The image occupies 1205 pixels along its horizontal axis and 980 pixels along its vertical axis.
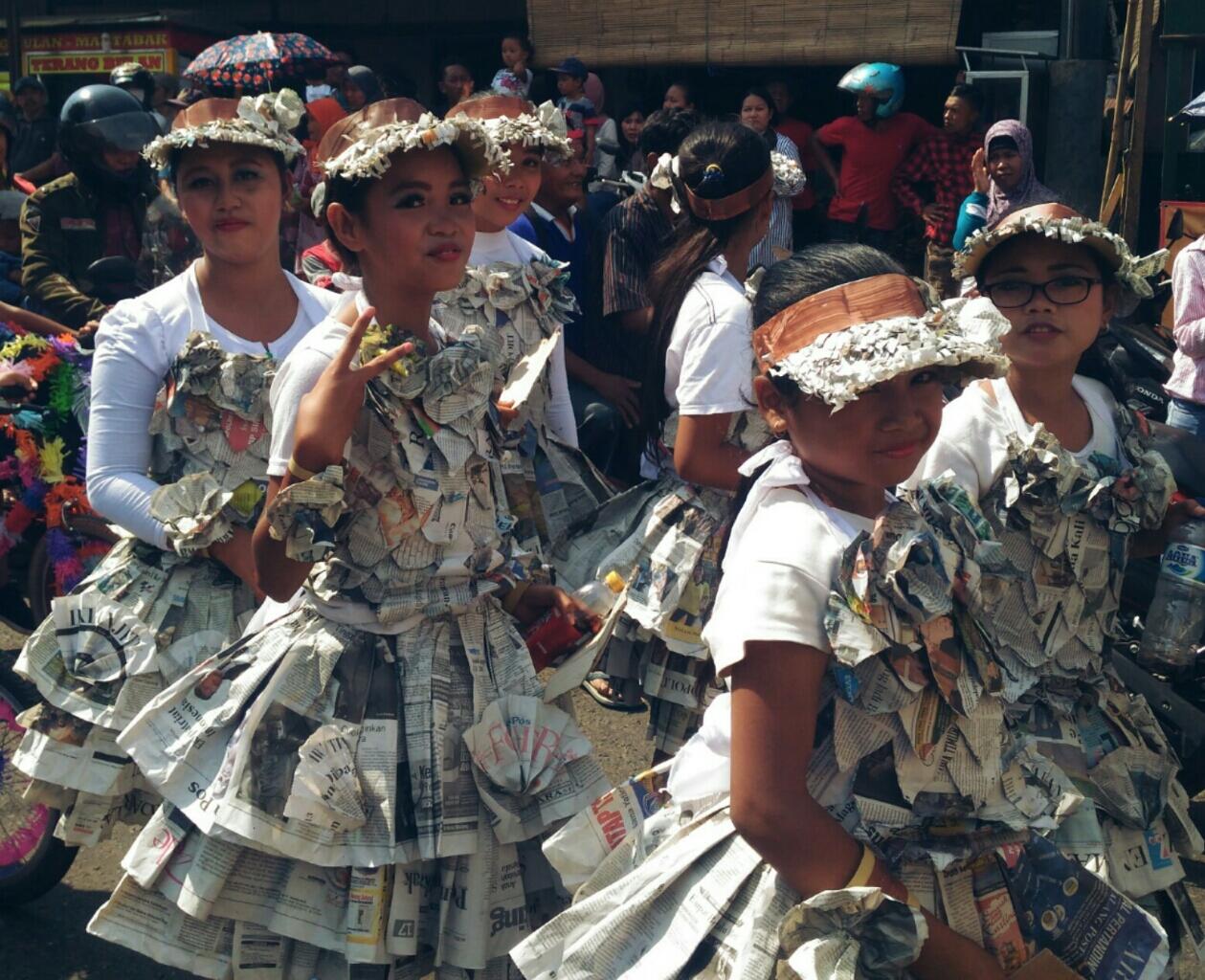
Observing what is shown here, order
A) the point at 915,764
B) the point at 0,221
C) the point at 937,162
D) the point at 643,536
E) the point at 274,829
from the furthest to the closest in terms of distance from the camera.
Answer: the point at 937,162
the point at 0,221
the point at 643,536
the point at 274,829
the point at 915,764

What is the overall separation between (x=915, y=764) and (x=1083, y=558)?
1.19 m

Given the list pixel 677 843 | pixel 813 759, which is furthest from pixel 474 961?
pixel 813 759

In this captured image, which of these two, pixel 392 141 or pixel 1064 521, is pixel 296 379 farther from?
pixel 1064 521

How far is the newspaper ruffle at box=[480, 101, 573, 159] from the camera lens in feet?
16.7

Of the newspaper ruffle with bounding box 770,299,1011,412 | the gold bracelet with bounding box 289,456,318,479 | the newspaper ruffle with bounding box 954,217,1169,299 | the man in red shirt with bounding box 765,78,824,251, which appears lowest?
the man in red shirt with bounding box 765,78,824,251

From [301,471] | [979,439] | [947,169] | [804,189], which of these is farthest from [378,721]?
[804,189]

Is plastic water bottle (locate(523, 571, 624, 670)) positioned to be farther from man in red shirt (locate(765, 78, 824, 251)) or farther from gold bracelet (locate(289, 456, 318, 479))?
man in red shirt (locate(765, 78, 824, 251))

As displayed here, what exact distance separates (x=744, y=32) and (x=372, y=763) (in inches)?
349

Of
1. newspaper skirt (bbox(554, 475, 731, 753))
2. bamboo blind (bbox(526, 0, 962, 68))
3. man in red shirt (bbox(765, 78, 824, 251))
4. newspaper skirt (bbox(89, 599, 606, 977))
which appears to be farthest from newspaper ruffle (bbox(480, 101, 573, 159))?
bamboo blind (bbox(526, 0, 962, 68))

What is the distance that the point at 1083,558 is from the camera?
3.31m

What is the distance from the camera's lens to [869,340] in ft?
7.48

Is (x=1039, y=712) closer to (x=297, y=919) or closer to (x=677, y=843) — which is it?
(x=677, y=843)

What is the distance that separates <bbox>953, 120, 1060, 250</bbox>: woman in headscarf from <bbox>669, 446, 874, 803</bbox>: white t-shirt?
19.7 ft

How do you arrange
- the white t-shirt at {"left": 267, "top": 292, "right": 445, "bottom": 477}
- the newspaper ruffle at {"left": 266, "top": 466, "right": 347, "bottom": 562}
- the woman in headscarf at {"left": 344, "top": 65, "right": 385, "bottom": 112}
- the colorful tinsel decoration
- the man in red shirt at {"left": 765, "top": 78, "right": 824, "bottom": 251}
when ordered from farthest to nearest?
the woman in headscarf at {"left": 344, "top": 65, "right": 385, "bottom": 112} → the man in red shirt at {"left": 765, "top": 78, "right": 824, "bottom": 251} → the colorful tinsel decoration → the white t-shirt at {"left": 267, "top": 292, "right": 445, "bottom": 477} → the newspaper ruffle at {"left": 266, "top": 466, "right": 347, "bottom": 562}
